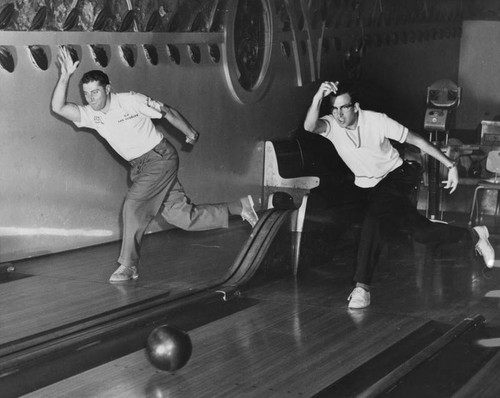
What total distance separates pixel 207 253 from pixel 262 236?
89 centimetres

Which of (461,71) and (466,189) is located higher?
(461,71)

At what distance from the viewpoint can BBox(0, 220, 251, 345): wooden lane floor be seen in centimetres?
431

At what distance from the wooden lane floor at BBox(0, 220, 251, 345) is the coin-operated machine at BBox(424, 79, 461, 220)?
1.48 m

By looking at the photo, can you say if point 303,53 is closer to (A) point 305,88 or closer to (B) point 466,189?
(A) point 305,88

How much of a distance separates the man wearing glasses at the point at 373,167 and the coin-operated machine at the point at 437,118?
198 centimetres

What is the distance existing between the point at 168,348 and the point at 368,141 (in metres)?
1.88

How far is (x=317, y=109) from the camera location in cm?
454

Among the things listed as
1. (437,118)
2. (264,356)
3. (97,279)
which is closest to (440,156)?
(264,356)

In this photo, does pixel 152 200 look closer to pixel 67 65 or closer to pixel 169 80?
pixel 67 65

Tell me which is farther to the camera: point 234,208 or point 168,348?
point 234,208

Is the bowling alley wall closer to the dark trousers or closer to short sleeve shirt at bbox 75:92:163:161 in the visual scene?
short sleeve shirt at bbox 75:92:163:161

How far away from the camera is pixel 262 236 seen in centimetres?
518

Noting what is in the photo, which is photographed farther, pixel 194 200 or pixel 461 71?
pixel 461 71

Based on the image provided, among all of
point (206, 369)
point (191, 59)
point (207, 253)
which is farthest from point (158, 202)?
point (191, 59)
